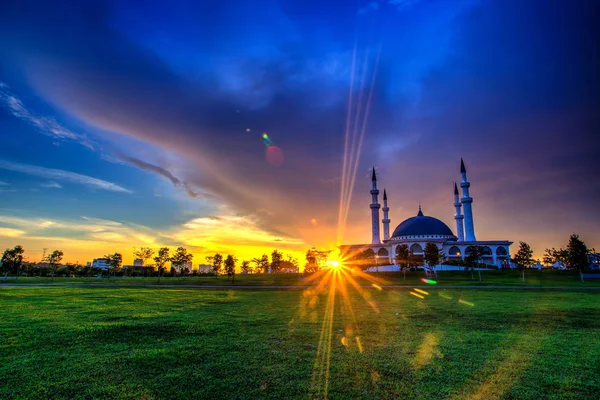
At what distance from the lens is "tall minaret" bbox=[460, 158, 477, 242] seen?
91438 millimetres

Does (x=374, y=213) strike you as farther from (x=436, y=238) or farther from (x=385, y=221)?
(x=436, y=238)

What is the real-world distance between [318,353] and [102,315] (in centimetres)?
1014

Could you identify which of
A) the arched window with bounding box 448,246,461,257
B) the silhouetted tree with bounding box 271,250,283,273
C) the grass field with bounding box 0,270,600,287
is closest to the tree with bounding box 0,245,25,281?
the grass field with bounding box 0,270,600,287

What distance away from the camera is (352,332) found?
31.7ft

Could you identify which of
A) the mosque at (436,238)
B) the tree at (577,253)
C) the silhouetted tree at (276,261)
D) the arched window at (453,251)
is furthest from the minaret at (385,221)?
the tree at (577,253)

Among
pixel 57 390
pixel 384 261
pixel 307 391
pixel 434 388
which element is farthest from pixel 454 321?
pixel 384 261

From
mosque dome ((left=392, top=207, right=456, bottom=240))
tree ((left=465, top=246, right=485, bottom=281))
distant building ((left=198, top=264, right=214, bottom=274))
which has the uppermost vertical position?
mosque dome ((left=392, top=207, right=456, bottom=240))

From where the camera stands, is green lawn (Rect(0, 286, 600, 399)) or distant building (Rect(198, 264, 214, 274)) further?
distant building (Rect(198, 264, 214, 274))

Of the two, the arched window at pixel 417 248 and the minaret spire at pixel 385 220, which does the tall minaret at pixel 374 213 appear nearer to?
the minaret spire at pixel 385 220

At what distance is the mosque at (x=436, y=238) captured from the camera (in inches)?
3652

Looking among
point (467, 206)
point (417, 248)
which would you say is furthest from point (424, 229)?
point (467, 206)

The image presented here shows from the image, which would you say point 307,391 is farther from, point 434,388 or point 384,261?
point 384,261

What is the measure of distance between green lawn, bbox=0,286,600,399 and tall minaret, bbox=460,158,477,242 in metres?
89.0

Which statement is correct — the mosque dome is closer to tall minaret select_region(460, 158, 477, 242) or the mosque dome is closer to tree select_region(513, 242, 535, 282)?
tall minaret select_region(460, 158, 477, 242)
